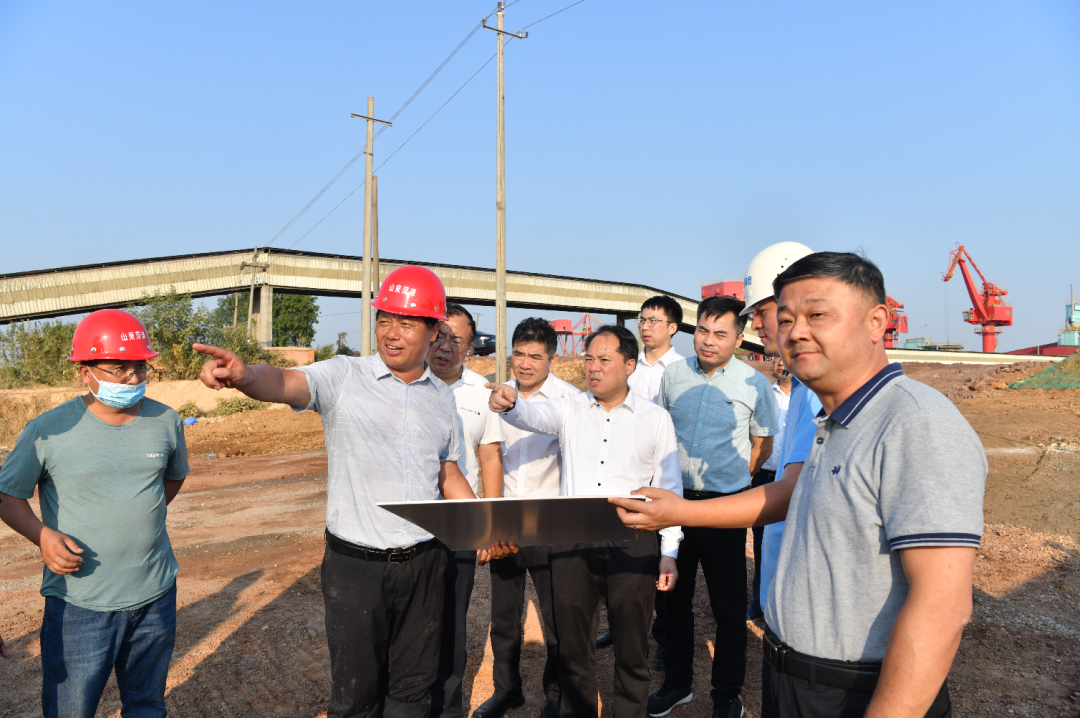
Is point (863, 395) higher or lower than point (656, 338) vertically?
lower

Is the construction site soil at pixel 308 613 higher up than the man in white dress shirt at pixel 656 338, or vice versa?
the man in white dress shirt at pixel 656 338

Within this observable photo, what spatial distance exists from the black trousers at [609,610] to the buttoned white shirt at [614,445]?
0.91ft

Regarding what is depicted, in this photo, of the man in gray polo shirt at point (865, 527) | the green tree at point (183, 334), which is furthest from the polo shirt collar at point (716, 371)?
the green tree at point (183, 334)

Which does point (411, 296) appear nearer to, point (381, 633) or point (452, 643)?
point (381, 633)

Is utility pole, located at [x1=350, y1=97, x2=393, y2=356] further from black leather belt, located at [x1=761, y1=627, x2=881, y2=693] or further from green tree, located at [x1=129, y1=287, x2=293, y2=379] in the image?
black leather belt, located at [x1=761, y1=627, x2=881, y2=693]

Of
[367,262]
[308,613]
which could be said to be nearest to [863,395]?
[308,613]

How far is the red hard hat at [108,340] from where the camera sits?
2.98m

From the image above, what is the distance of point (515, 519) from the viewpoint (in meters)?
2.38

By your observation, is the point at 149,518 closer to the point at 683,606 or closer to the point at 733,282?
the point at 683,606

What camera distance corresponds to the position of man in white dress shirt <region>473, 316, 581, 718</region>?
3.74 m

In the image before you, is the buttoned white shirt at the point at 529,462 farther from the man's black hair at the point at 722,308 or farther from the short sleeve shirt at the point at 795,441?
the short sleeve shirt at the point at 795,441

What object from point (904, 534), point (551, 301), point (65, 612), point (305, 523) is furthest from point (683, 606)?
point (551, 301)

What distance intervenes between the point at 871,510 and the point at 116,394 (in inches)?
123

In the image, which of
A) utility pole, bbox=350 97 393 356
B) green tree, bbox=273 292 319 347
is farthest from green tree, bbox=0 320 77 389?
green tree, bbox=273 292 319 347
